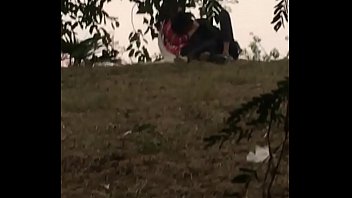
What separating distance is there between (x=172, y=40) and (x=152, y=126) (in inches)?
6.4

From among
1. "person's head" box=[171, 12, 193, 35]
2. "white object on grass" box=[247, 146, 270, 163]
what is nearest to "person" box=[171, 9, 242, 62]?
"person's head" box=[171, 12, 193, 35]

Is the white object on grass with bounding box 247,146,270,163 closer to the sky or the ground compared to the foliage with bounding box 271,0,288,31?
closer to the ground

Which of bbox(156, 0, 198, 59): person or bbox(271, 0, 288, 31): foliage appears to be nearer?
bbox(271, 0, 288, 31): foliage

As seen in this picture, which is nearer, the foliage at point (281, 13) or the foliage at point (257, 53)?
the foliage at point (281, 13)

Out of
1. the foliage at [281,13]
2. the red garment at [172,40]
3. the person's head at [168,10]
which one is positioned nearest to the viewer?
the foliage at [281,13]

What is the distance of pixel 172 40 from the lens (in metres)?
0.73

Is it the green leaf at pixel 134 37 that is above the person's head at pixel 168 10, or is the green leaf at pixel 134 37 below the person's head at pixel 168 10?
below

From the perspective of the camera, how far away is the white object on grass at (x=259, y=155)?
603 mm

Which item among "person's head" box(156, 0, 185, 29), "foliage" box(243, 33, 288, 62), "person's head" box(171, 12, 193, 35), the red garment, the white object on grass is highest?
"person's head" box(156, 0, 185, 29)

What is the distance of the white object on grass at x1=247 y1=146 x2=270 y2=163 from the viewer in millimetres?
603

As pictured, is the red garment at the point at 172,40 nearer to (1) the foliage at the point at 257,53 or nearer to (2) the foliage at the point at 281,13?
(1) the foliage at the point at 257,53

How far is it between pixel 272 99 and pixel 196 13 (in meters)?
0.21

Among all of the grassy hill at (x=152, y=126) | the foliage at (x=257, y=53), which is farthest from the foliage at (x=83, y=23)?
the foliage at (x=257, y=53)

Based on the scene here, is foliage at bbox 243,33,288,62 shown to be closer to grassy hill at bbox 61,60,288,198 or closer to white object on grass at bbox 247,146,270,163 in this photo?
grassy hill at bbox 61,60,288,198
